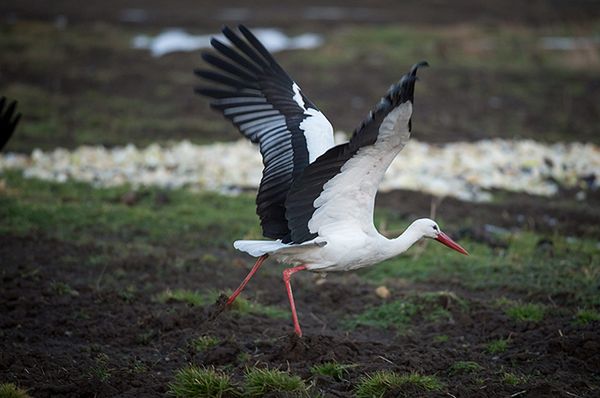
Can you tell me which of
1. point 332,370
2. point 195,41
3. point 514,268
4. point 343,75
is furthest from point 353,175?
point 195,41

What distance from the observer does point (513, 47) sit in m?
27.9

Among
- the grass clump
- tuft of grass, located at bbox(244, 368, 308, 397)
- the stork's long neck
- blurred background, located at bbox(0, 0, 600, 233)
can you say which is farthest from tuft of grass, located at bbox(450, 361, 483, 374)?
blurred background, located at bbox(0, 0, 600, 233)

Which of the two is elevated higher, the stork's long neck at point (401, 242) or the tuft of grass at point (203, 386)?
the stork's long neck at point (401, 242)

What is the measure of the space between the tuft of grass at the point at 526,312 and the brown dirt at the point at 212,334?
0.11 meters

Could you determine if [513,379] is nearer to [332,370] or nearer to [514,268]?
[332,370]

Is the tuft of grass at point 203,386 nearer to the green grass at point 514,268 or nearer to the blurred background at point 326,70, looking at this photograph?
the green grass at point 514,268

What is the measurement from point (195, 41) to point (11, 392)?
2273 centimetres

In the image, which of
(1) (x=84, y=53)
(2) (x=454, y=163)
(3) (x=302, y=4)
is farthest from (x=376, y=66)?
(3) (x=302, y=4)

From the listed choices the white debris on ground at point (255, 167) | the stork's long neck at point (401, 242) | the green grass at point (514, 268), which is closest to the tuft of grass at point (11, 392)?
the stork's long neck at point (401, 242)

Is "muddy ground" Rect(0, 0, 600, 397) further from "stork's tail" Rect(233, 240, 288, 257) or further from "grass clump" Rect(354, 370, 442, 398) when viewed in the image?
"stork's tail" Rect(233, 240, 288, 257)

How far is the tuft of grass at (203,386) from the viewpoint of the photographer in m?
6.03

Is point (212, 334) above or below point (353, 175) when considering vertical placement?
below

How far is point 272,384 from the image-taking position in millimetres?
6008

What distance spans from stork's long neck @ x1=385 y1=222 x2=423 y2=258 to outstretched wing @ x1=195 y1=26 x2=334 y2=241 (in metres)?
0.91
